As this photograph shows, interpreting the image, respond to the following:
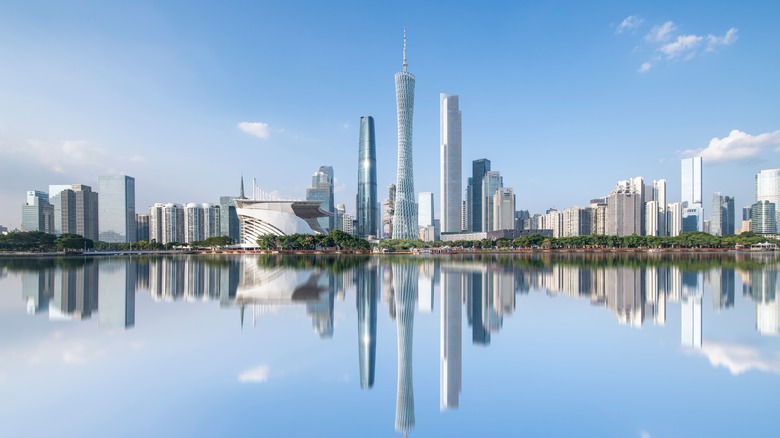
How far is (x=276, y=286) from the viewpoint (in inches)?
787

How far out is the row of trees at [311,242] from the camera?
65188 mm

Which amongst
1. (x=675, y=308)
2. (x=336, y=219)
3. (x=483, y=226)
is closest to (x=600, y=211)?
(x=483, y=226)

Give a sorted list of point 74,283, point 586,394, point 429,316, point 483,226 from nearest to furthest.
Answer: point 586,394 → point 429,316 → point 74,283 → point 483,226

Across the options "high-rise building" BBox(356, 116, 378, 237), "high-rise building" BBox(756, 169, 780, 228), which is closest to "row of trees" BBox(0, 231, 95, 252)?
"high-rise building" BBox(356, 116, 378, 237)

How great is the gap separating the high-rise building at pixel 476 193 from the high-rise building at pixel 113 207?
117007mm

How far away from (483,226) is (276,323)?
153 metres

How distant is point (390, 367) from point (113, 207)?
131 meters

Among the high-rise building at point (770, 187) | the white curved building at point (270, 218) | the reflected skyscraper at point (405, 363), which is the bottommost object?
the reflected skyscraper at point (405, 363)

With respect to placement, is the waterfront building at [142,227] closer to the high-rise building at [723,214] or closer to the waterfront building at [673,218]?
the waterfront building at [673,218]

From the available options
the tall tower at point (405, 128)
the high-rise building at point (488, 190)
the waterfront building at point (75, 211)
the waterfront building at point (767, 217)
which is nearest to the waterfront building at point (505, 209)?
the high-rise building at point (488, 190)

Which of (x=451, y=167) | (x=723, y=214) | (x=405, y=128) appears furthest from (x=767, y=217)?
(x=405, y=128)

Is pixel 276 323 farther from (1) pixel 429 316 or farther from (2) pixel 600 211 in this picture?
(2) pixel 600 211

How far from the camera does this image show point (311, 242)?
6550 centimetres

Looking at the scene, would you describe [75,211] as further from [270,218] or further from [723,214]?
[723,214]
